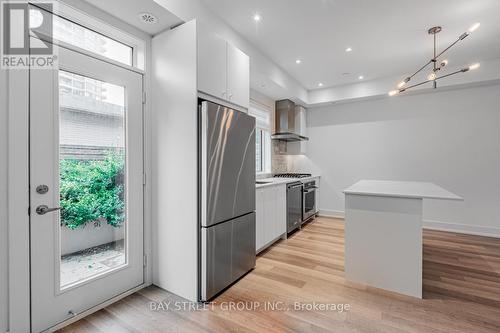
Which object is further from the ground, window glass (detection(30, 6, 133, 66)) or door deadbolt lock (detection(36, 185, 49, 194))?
window glass (detection(30, 6, 133, 66))

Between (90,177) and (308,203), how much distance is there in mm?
3867

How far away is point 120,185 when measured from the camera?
86.4 inches

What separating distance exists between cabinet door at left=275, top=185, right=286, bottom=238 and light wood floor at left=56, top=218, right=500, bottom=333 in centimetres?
54

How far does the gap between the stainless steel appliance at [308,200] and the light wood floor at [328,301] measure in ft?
4.84

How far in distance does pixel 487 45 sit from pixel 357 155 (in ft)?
8.51

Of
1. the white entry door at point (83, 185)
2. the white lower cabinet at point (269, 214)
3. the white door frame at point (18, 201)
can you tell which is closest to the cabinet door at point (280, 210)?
the white lower cabinet at point (269, 214)

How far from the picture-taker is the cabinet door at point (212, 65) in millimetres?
2131

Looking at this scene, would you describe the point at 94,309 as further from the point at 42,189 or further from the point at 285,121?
the point at 285,121

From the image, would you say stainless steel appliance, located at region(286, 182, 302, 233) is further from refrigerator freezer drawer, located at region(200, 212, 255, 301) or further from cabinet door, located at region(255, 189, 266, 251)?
refrigerator freezer drawer, located at region(200, 212, 255, 301)

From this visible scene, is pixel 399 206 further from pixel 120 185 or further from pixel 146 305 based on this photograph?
pixel 120 185

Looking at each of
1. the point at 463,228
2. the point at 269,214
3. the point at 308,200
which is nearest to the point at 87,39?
the point at 269,214

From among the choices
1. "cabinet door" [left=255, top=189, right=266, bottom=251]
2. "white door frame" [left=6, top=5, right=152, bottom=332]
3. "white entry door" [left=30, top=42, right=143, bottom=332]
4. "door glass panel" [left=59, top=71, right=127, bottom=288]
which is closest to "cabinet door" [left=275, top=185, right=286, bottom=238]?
"cabinet door" [left=255, top=189, right=266, bottom=251]

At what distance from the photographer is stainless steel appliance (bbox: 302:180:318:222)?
4.58 meters

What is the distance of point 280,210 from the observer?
12.1 ft
